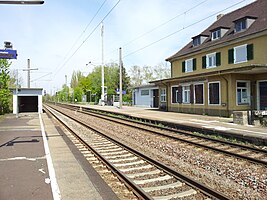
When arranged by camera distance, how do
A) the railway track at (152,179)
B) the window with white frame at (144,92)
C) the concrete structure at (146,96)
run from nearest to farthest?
the railway track at (152,179) < the concrete structure at (146,96) < the window with white frame at (144,92)

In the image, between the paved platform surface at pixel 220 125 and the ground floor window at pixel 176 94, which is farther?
the ground floor window at pixel 176 94

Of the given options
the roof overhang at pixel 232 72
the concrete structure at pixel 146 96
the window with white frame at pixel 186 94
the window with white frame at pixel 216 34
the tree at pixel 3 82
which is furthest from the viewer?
the concrete structure at pixel 146 96

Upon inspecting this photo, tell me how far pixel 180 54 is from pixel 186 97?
736 cm

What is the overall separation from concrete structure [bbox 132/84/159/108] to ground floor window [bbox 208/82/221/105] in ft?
55.4

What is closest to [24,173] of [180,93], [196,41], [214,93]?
[214,93]

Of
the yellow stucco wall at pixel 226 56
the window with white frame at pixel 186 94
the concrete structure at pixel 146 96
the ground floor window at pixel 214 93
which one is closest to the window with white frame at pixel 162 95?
the yellow stucco wall at pixel 226 56

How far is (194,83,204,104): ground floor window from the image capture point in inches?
998

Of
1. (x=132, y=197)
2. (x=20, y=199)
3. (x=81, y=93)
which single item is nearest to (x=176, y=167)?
(x=132, y=197)

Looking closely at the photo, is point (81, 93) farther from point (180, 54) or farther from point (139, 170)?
point (139, 170)

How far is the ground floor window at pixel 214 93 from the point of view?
23.3m

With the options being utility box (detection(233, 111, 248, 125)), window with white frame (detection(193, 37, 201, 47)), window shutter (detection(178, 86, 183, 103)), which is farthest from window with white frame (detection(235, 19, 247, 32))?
utility box (detection(233, 111, 248, 125))

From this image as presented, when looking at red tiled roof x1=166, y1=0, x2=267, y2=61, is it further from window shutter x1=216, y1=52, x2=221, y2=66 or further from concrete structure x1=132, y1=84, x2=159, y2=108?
concrete structure x1=132, y1=84, x2=159, y2=108

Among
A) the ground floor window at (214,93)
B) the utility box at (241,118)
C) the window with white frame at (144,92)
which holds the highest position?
the window with white frame at (144,92)

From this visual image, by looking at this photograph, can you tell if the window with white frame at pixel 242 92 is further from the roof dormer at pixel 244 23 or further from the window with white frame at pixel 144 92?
the window with white frame at pixel 144 92
